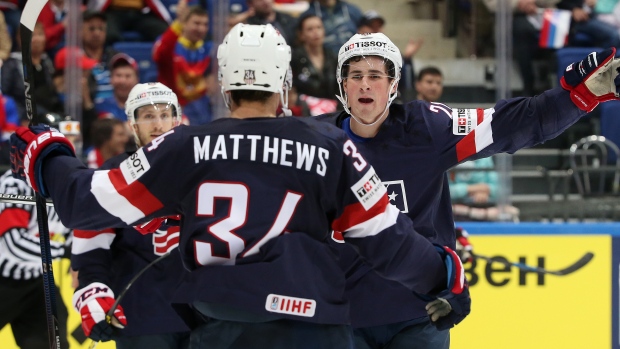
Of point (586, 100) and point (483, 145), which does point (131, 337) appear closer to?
point (483, 145)

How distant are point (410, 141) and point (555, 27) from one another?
A: 11.1 feet

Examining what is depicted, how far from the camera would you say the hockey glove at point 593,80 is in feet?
9.52

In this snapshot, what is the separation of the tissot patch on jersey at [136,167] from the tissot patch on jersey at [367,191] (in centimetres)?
47

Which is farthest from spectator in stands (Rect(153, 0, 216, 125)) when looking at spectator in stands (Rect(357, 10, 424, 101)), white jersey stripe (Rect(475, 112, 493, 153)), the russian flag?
white jersey stripe (Rect(475, 112, 493, 153))

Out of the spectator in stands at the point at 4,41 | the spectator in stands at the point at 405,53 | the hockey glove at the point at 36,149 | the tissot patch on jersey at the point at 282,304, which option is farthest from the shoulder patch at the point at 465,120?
the spectator in stands at the point at 4,41

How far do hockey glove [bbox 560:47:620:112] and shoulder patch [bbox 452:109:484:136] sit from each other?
0.29 metres

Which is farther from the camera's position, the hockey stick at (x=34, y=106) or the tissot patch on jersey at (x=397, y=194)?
the tissot patch on jersey at (x=397, y=194)

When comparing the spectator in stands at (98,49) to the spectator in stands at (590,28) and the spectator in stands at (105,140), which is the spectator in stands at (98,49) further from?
the spectator in stands at (590,28)

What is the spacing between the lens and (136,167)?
233cm

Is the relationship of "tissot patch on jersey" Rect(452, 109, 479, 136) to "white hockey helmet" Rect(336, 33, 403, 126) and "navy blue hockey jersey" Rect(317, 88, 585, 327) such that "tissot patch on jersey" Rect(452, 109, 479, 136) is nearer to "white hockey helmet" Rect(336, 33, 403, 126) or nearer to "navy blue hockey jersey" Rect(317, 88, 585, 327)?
"navy blue hockey jersey" Rect(317, 88, 585, 327)

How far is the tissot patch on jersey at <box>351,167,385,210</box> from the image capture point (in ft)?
7.66

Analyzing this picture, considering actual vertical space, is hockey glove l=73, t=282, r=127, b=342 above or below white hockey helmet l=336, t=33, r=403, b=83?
below

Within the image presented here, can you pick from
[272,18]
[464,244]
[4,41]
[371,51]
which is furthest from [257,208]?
[4,41]

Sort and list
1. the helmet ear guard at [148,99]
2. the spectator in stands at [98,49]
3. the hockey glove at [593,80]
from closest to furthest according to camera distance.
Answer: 1. the hockey glove at [593,80]
2. the helmet ear guard at [148,99]
3. the spectator in stands at [98,49]
